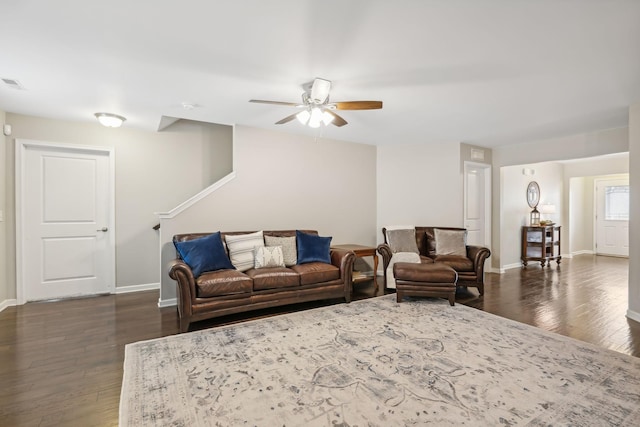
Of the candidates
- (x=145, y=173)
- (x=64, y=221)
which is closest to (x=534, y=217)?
(x=145, y=173)

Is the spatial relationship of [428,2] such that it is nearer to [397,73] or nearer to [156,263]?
[397,73]

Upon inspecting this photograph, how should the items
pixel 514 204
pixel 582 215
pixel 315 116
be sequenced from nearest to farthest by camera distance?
pixel 315 116 < pixel 514 204 < pixel 582 215

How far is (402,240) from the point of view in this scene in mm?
5094

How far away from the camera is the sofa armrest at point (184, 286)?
3.06m

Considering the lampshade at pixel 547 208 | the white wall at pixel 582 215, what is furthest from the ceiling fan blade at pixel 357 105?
the white wall at pixel 582 215

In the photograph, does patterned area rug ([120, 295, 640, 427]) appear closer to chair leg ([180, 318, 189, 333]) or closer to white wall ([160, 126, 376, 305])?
chair leg ([180, 318, 189, 333])

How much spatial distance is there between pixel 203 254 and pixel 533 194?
7.47 m

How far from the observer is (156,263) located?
4.75 metres

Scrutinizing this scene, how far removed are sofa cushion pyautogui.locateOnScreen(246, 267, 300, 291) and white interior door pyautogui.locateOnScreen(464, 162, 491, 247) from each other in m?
4.02

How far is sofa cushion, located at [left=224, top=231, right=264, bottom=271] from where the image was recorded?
3846mm

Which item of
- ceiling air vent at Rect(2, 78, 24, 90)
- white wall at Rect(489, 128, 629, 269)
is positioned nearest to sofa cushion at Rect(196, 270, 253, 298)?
ceiling air vent at Rect(2, 78, 24, 90)

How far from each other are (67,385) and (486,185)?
6750mm

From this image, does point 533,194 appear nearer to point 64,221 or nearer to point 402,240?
point 402,240

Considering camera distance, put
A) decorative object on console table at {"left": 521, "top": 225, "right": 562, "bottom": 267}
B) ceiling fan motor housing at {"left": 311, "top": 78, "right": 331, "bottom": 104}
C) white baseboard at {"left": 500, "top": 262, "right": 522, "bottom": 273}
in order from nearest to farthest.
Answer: ceiling fan motor housing at {"left": 311, "top": 78, "right": 331, "bottom": 104} < white baseboard at {"left": 500, "top": 262, "right": 522, "bottom": 273} < decorative object on console table at {"left": 521, "top": 225, "right": 562, "bottom": 267}
